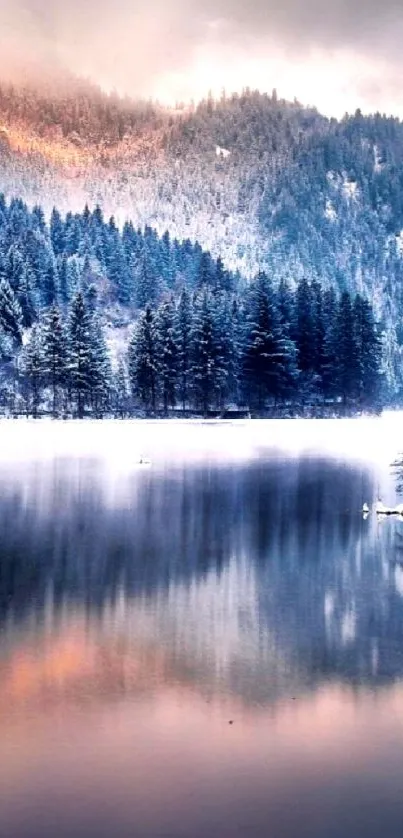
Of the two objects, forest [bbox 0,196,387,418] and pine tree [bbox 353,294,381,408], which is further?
pine tree [bbox 353,294,381,408]

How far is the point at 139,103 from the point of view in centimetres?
14888

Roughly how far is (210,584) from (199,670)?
12.2 feet

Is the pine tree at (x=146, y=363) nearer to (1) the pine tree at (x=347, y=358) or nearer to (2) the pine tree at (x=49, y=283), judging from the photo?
(1) the pine tree at (x=347, y=358)

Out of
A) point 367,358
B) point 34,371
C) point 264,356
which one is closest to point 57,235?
point 367,358

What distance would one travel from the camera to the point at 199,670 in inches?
366

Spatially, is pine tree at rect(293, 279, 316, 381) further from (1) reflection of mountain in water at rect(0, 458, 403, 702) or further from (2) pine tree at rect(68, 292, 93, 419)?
(1) reflection of mountain in water at rect(0, 458, 403, 702)

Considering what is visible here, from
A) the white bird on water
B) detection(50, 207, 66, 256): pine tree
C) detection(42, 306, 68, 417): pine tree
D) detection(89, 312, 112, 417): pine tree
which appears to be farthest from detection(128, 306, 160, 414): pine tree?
the white bird on water

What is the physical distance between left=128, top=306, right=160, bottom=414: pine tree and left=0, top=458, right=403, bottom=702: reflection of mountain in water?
40.7 m

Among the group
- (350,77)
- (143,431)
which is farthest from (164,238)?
(143,431)

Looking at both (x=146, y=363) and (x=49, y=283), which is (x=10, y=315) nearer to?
(x=49, y=283)

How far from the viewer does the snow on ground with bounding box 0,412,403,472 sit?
112ft

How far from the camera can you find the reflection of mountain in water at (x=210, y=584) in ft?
31.7

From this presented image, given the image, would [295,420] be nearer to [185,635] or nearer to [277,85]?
[185,635]

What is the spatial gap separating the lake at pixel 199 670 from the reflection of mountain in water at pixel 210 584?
0.12ft
